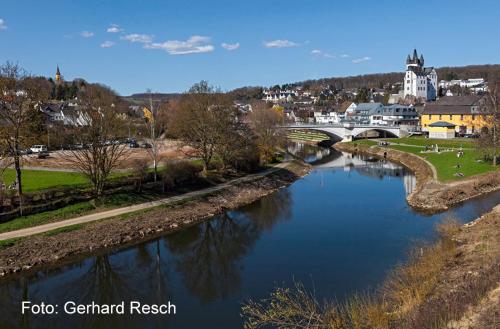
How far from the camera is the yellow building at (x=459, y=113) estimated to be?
75875 mm

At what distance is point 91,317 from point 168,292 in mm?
3635

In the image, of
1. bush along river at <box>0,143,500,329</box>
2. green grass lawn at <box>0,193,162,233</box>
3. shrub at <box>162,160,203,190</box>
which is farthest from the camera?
shrub at <box>162,160,203,190</box>

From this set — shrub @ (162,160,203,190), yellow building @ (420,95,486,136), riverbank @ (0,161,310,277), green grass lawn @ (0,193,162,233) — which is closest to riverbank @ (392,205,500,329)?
riverbank @ (0,161,310,277)

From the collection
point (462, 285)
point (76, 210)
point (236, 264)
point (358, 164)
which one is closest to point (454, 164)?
point (358, 164)

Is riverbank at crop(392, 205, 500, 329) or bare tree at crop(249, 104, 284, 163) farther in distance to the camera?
bare tree at crop(249, 104, 284, 163)

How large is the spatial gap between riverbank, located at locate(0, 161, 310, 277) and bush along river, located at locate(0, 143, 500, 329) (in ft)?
3.29

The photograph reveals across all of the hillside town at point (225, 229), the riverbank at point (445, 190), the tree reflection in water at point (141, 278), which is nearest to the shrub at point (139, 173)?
the hillside town at point (225, 229)

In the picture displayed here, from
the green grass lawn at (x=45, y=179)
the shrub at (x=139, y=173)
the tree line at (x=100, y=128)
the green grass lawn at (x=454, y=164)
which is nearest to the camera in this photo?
the tree line at (x=100, y=128)

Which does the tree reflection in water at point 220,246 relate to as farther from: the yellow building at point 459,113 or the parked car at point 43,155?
the yellow building at point 459,113

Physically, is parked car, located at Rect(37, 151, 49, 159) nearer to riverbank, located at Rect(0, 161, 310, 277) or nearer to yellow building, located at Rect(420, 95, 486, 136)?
riverbank, located at Rect(0, 161, 310, 277)

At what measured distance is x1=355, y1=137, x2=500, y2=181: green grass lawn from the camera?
4215cm

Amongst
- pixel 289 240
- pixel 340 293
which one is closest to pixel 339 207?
pixel 289 240

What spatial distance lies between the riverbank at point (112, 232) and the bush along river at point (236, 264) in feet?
3.29

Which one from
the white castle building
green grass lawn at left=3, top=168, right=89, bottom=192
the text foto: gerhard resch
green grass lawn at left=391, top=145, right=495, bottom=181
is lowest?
the text foto: gerhard resch
